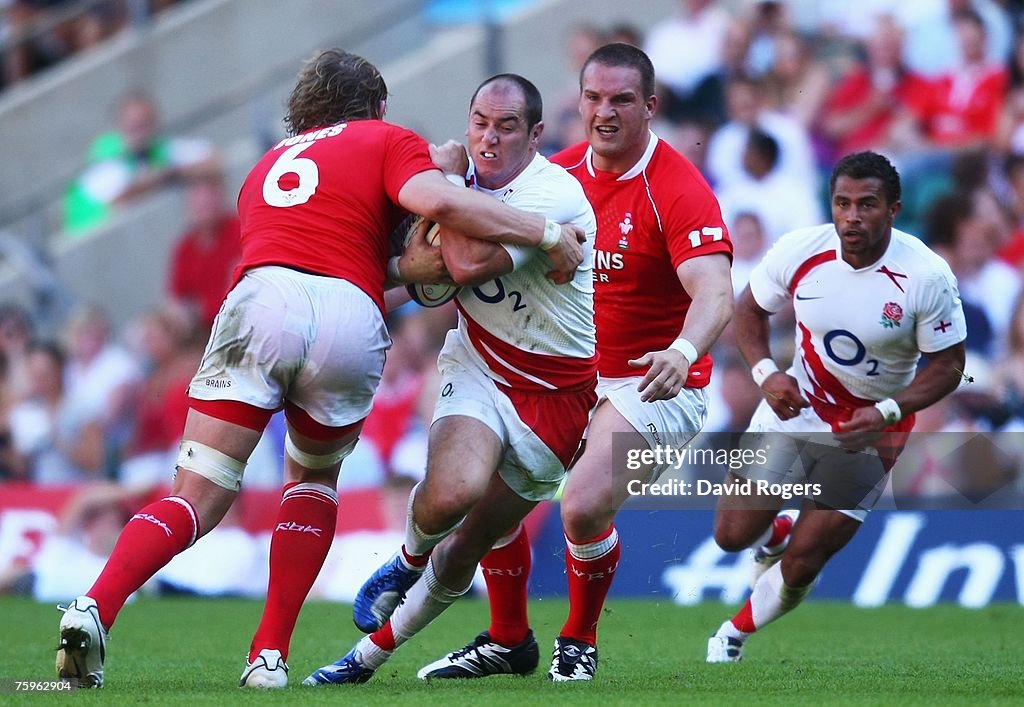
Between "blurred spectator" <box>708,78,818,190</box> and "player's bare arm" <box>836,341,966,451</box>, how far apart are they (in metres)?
5.85

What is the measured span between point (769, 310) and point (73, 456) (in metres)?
7.66

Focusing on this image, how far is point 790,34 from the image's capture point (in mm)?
14453

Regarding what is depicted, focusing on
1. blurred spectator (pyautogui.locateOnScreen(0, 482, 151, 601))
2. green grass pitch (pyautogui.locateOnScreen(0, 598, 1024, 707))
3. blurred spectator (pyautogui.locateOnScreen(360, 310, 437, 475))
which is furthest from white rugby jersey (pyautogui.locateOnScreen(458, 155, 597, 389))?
blurred spectator (pyautogui.locateOnScreen(0, 482, 151, 601))

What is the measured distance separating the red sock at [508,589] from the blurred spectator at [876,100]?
25.1 ft

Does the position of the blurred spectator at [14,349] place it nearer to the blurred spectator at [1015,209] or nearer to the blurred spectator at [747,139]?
the blurred spectator at [747,139]

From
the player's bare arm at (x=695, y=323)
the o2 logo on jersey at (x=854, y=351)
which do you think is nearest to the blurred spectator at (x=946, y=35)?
the o2 logo on jersey at (x=854, y=351)

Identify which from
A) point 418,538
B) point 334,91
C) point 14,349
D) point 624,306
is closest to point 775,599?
point 624,306

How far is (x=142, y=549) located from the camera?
5.88m

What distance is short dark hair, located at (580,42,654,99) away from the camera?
7.20 metres

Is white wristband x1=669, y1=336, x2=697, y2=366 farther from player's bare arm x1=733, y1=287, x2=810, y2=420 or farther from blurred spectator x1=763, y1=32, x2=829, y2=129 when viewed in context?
blurred spectator x1=763, y1=32, x2=829, y2=129

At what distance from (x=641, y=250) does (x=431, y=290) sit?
123 centimetres

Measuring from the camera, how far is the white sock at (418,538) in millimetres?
6543

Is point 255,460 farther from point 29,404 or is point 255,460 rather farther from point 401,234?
point 401,234

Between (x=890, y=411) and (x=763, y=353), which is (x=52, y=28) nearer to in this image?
(x=763, y=353)
